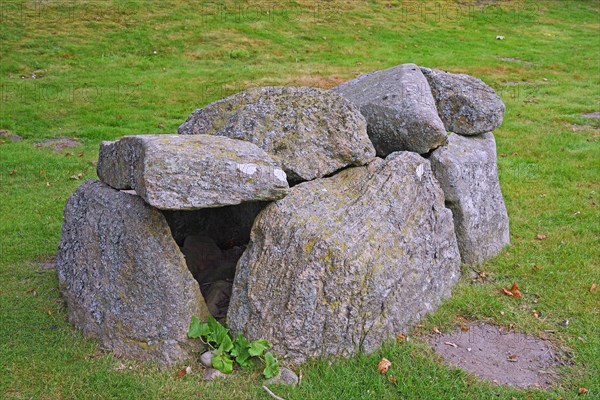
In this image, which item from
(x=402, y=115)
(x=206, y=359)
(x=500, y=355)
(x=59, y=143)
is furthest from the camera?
(x=59, y=143)

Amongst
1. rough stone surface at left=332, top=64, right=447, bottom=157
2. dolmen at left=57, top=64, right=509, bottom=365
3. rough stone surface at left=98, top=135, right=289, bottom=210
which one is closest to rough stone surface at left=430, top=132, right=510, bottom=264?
dolmen at left=57, top=64, right=509, bottom=365

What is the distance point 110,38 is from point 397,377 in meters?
23.9

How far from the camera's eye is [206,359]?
6238 millimetres

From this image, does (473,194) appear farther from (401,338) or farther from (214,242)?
(214,242)

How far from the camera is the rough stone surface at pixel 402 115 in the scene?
7.87 m

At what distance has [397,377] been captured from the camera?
6.02m

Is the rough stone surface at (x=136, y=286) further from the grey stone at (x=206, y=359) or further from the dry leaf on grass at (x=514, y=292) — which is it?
the dry leaf on grass at (x=514, y=292)

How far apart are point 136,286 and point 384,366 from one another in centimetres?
260

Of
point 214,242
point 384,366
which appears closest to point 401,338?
point 384,366

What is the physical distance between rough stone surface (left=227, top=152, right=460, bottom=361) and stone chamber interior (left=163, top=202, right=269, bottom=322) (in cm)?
99

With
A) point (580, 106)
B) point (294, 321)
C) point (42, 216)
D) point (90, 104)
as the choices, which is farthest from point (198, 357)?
point (580, 106)

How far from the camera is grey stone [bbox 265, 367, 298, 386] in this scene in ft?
19.5

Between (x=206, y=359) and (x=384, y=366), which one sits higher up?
(x=384, y=366)

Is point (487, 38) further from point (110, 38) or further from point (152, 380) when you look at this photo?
point (152, 380)
